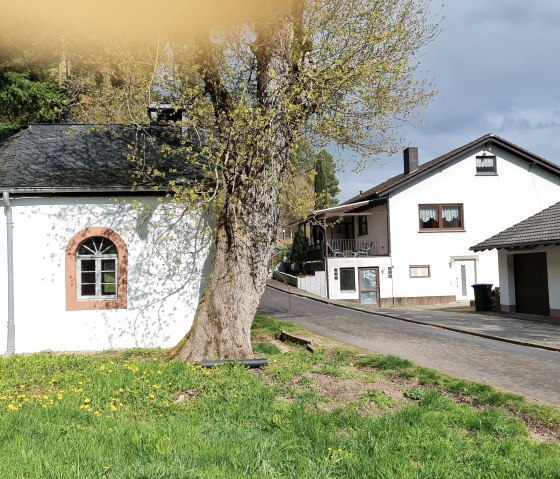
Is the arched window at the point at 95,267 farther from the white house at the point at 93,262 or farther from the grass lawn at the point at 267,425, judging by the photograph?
the grass lawn at the point at 267,425

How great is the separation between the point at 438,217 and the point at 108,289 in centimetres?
2265

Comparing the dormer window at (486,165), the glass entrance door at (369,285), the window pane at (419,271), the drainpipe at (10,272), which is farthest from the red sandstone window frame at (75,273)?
the dormer window at (486,165)

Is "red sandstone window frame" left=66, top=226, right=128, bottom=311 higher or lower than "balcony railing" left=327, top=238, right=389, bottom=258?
lower

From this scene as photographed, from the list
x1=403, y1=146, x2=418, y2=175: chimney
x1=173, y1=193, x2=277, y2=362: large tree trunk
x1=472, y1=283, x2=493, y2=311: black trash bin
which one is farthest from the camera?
x1=403, y1=146, x2=418, y2=175: chimney

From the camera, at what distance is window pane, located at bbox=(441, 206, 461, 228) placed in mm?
31141

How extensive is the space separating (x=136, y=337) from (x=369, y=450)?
27.9ft

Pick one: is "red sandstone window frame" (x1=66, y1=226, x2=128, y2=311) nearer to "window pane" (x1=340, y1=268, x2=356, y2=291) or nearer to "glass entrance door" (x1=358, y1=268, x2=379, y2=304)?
"window pane" (x1=340, y1=268, x2=356, y2=291)

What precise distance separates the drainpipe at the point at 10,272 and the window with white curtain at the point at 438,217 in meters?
23.6

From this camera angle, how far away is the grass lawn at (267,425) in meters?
4.54

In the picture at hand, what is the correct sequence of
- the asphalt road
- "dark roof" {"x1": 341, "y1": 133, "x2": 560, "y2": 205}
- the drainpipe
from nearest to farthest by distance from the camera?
the asphalt road < the drainpipe < "dark roof" {"x1": 341, "y1": 133, "x2": 560, "y2": 205}

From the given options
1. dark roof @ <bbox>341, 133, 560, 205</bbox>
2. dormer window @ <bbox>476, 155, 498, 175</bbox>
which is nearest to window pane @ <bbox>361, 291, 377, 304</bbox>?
dark roof @ <bbox>341, 133, 560, 205</bbox>

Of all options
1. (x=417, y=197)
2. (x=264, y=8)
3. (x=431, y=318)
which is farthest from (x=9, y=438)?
(x=417, y=197)

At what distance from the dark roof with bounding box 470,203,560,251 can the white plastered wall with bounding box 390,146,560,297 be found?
713 cm

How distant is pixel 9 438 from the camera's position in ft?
17.3
